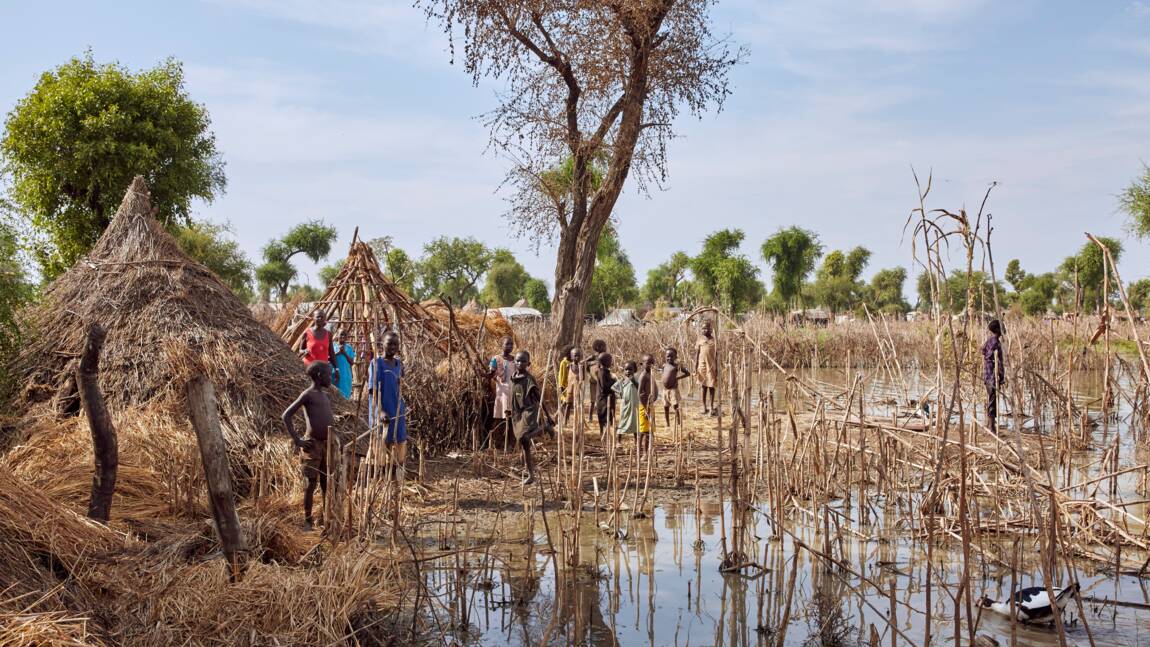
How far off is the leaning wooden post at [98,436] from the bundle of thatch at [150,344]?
1984mm

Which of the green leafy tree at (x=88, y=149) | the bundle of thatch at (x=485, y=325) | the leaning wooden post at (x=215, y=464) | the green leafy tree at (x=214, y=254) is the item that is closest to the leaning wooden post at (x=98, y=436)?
the leaning wooden post at (x=215, y=464)

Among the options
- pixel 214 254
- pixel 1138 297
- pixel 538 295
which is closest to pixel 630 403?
pixel 1138 297

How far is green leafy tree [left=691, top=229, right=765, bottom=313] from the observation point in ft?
139

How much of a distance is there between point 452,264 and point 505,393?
49748mm

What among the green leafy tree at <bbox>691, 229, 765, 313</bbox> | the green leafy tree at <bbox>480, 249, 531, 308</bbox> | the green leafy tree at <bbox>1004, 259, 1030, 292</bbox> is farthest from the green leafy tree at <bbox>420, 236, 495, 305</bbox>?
the green leafy tree at <bbox>1004, 259, 1030, 292</bbox>

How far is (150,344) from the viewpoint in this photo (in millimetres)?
8211

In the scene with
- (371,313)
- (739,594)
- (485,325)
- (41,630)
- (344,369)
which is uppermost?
(371,313)

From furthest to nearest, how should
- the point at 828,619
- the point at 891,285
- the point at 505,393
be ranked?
the point at 891,285, the point at 505,393, the point at 828,619

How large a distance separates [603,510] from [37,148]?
15.9 m

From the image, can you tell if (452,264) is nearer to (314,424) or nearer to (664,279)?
(664,279)

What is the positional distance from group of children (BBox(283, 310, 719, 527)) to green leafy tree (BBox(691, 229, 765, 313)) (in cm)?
3192

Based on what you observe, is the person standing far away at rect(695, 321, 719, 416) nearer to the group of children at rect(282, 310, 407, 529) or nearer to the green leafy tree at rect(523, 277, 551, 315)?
the group of children at rect(282, 310, 407, 529)

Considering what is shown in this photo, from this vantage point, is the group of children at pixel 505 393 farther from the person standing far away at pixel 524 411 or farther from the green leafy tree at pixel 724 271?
the green leafy tree at pixel 724 271

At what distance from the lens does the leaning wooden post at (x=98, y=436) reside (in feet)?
15.6
